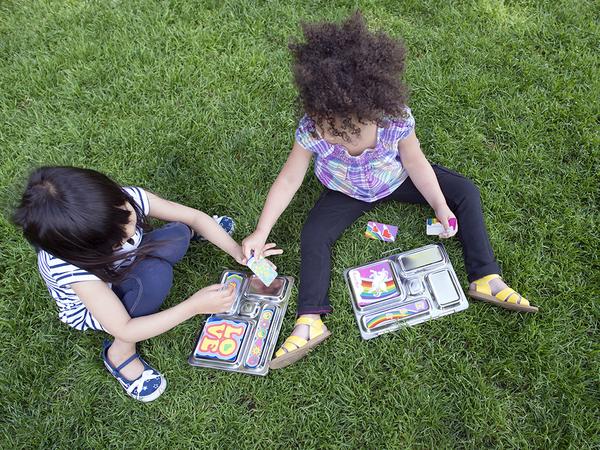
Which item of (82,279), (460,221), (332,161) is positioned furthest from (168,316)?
(460,221)

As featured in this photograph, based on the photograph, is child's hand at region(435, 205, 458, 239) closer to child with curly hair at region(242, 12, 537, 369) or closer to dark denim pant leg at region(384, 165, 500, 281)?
child with curly hair at region(242, 12, 537, 369)

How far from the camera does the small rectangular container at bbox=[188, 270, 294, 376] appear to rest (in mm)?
2213

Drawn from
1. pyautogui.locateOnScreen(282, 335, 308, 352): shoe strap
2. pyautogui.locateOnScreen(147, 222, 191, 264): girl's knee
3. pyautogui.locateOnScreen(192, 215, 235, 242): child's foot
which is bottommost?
pyautogui.locateOnScreen(282, 335, 308, 352): shoe strap

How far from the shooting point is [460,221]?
2.32 meters

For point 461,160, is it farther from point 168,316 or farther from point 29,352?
point 29,352

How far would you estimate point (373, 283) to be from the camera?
2.34 metres

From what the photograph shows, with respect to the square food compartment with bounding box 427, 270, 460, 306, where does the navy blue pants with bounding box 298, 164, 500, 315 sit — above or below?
above

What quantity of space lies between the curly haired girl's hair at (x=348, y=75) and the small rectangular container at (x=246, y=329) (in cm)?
98

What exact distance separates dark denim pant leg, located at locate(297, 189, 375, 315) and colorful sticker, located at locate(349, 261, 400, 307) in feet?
0.49

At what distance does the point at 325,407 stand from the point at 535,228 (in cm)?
140

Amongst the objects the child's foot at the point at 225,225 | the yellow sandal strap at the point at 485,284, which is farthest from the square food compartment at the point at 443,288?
the child's foot at the point at 225,225

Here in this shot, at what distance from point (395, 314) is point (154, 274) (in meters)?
1.15

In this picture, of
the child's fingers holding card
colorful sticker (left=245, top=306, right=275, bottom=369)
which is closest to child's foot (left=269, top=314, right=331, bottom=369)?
colorful sticker (left=245, top=306, right=275, bottom=369)

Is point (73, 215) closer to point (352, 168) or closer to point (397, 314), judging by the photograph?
point (352, 168)
